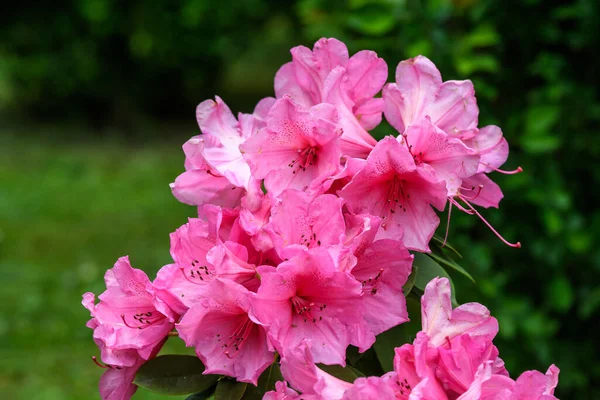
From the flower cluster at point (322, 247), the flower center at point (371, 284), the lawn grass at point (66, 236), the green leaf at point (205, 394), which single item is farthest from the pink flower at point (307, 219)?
the lawn grass at point (66, 236)

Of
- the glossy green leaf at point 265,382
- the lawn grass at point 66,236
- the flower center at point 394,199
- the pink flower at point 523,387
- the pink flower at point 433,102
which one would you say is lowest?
the lawn grass at point 66,236

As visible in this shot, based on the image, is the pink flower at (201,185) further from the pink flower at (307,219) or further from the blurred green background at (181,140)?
the blurred green background at (181,140)

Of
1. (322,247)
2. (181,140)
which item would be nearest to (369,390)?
(322,247)

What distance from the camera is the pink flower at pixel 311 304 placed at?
1142mm

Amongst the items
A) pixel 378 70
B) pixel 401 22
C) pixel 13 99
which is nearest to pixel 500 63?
pixel 401 22

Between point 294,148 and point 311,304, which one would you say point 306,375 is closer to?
point 311,304

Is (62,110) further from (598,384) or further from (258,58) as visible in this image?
(598,384)

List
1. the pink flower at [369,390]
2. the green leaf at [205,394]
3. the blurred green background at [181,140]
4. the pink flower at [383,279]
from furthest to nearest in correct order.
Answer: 1. the blurred green background at [181,140]
2. the green leaf at [205,394]
3. the pink flower at [383,279]
4. the pink flower at [369,390]

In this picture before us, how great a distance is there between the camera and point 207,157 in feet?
4.42

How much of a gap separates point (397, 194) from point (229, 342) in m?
0.33

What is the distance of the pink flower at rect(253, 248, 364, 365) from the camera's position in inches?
44.9

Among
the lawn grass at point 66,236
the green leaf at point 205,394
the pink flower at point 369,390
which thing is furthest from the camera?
the lawn grass at point 66,236

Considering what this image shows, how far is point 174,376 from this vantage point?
4.37 ft

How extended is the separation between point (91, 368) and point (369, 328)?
4.21 meters
